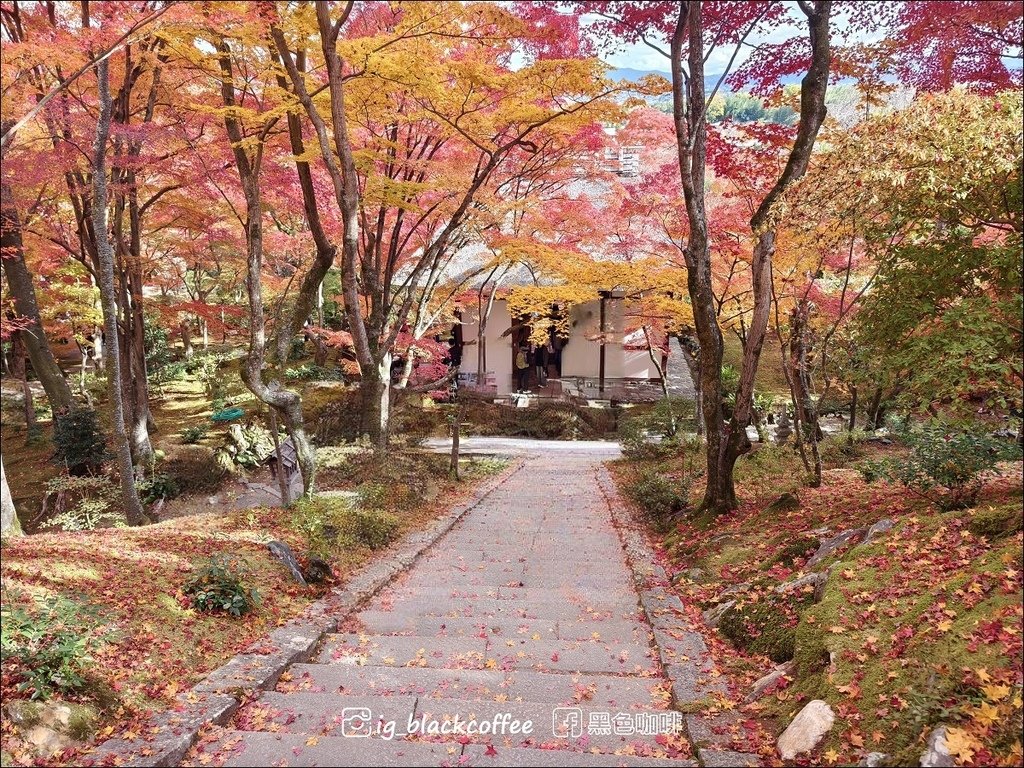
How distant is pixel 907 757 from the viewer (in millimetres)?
2387

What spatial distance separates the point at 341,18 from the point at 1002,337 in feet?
19.1

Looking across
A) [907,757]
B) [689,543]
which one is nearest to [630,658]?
[907,757]

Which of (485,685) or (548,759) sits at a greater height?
(548,759)

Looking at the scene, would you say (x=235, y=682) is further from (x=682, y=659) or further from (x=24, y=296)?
(x=24, y=296)

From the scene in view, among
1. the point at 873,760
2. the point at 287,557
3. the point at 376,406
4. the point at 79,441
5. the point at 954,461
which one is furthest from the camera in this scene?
the point at 79,441

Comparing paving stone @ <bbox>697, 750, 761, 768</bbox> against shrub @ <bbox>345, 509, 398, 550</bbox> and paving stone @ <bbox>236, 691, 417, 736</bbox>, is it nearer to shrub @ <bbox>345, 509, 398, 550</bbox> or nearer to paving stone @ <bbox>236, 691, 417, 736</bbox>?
paving stone @ <bbox>236, 691, 417, 736</bbox>

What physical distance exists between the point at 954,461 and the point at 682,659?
225 centimetres

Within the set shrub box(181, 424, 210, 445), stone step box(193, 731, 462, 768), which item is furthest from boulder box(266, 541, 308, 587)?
shrub box(181, 424, 210, 445)

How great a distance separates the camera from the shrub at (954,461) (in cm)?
408

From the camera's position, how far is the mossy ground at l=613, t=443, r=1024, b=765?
2.46 meters

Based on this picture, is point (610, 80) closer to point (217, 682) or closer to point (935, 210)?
point (935, 210)

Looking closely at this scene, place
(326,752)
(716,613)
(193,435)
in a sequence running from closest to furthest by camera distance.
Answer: (326,752)
(716,613)
(193,435)

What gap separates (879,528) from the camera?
4250 mm

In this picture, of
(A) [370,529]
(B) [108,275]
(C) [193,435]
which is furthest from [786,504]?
(C) [193,435]
